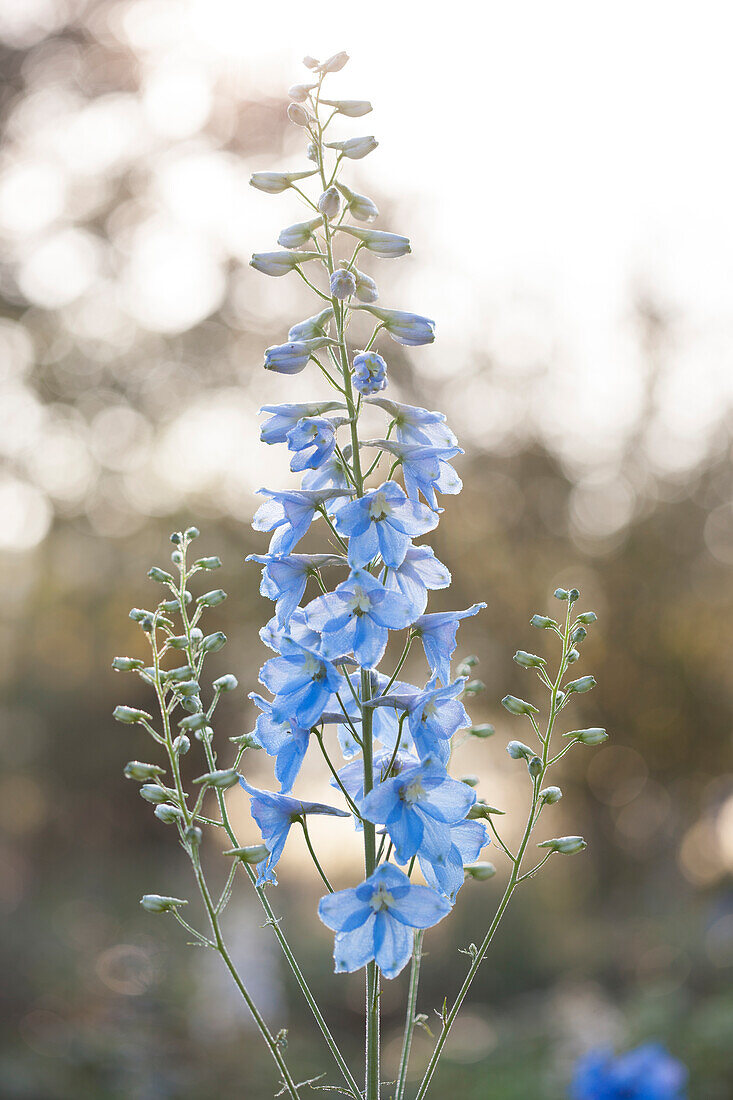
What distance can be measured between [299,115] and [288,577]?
2.58ft

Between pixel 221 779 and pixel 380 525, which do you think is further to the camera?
pixel 380 525

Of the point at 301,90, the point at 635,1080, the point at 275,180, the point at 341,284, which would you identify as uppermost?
the point at 301,90

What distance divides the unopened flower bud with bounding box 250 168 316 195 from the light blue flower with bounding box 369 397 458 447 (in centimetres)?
44

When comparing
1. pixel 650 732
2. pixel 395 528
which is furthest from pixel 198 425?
pixel 395 528

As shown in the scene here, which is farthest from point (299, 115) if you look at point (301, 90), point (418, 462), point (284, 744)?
point (284, 744)

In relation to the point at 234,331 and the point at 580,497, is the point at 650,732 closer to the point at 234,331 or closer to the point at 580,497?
the point at 580,497

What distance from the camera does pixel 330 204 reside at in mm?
1573

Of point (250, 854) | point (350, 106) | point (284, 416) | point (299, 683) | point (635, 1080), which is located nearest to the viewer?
point (250, 854)

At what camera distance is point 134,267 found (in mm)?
14797

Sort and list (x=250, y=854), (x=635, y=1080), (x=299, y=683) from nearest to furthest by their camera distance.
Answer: (x=250, y=854), (x=299, y=683), (x=635, y=1080)

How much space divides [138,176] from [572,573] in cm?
906

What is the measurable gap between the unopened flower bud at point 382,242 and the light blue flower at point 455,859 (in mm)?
979

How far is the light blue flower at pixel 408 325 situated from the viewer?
1.66m

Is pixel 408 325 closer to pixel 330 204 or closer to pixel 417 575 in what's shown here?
pixel 330 204
